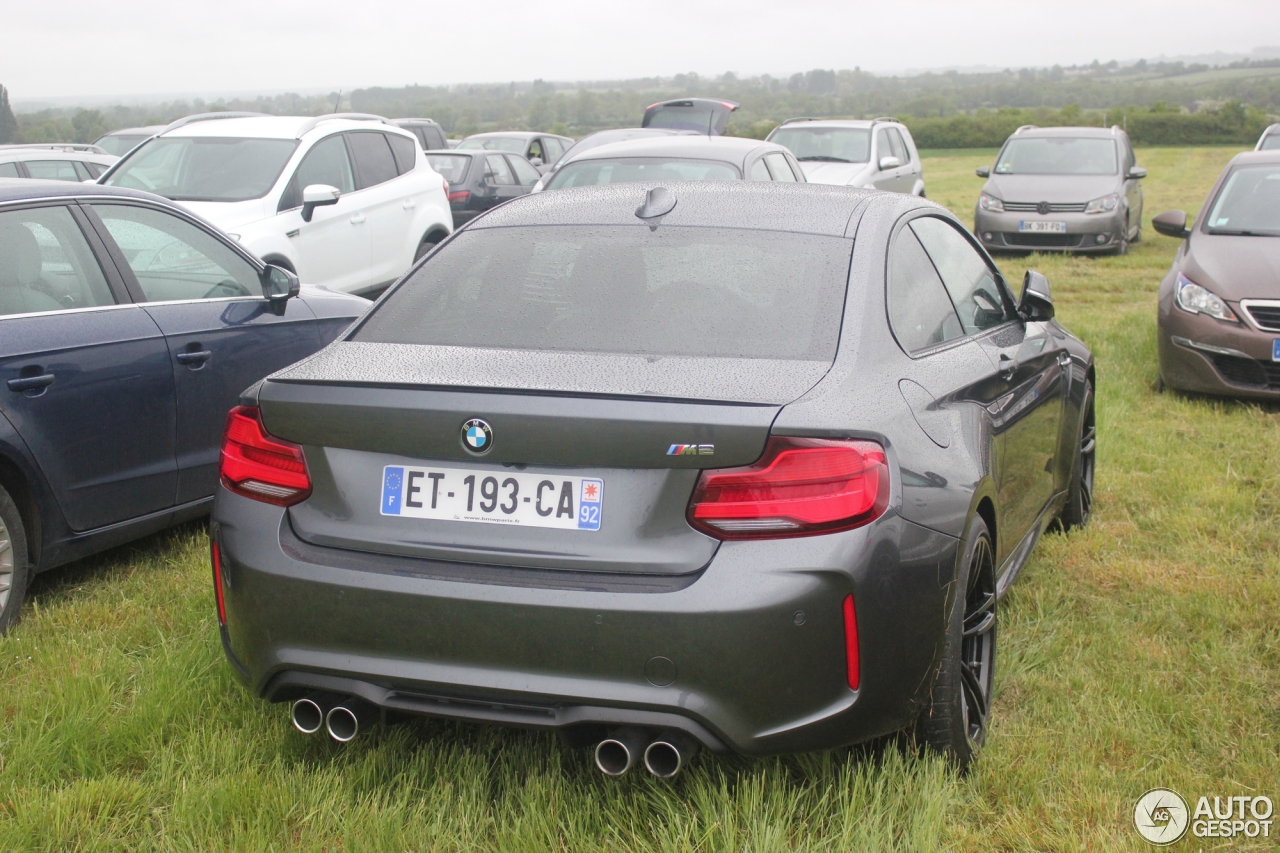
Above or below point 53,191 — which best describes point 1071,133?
below

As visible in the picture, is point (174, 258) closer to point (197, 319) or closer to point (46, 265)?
point (197, 319)

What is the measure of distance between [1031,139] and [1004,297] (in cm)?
1338

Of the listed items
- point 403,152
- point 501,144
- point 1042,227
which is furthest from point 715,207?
point 501,144

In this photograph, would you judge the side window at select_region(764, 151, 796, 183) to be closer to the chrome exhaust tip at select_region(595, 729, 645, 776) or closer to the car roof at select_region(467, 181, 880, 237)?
the car roof at select_region(467, 181, 880, 237)

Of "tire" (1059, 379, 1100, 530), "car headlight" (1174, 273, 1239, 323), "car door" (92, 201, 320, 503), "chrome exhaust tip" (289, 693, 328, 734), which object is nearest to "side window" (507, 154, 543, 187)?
"car headlight" (1174, 273, 1239, 323)

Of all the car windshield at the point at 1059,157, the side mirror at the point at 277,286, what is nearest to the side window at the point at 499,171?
the car windshield at the point at 1059,157

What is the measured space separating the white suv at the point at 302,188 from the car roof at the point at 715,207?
5.29 m

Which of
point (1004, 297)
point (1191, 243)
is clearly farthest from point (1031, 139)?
point (1004, 297)

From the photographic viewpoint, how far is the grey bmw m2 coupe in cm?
258

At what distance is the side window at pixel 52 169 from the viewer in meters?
11.8

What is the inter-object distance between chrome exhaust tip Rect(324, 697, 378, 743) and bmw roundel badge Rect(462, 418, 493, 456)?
66 cm

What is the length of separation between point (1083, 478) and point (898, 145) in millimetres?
13248

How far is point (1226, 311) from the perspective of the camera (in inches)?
290

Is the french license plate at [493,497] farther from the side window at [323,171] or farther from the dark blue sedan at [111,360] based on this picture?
the side window at [323,171]
